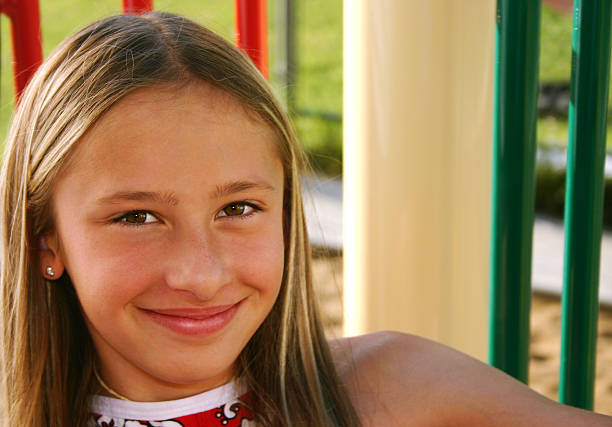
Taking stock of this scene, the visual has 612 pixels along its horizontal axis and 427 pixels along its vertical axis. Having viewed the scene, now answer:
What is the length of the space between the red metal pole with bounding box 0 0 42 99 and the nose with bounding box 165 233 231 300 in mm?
389

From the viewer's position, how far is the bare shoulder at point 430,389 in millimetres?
1034

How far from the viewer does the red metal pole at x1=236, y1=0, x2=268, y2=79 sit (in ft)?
3.93

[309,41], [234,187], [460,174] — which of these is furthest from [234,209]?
[309,41]

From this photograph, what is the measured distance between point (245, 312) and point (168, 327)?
99 mm

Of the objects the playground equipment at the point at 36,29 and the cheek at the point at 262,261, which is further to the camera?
the playground equipment at the point at 36,29

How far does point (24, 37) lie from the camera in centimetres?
115

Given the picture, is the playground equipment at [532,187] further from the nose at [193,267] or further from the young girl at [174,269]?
the nose at [193,267]

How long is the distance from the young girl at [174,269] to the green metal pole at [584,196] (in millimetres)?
76

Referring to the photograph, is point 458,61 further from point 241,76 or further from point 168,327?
point 168,327

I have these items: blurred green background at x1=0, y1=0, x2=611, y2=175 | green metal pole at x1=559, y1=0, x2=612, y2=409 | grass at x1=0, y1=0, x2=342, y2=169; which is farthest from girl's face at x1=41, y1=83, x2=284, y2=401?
grass at x1=0, y1=0, x2=342, y2=169

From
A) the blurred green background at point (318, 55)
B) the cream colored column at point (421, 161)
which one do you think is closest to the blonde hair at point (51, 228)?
the cream colored column at point (421, 161)

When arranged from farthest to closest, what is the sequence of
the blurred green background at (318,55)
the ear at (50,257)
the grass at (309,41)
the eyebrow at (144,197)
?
the grass at (309,41) < the blurred green background at (318,55) < the ear at (50,257) < the eyebrow at (144,197)

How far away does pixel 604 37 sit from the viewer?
991mm

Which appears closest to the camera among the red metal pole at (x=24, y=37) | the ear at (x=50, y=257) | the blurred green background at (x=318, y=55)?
the ear at (x=50, y=257)
